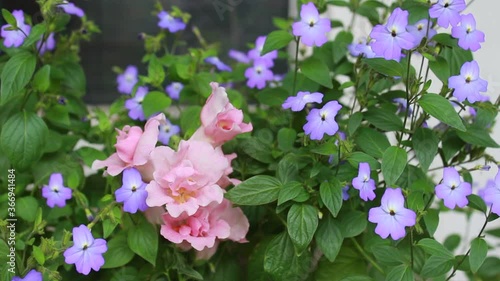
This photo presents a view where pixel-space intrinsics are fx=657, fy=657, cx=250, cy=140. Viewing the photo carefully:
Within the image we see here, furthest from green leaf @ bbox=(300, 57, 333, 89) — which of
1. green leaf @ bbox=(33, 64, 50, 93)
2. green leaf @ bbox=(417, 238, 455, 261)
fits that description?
green leaf @ bbox=(33, 64, 50, 93)

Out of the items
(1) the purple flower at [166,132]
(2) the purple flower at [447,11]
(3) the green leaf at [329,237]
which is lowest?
(1) the purple flower at [166,132]

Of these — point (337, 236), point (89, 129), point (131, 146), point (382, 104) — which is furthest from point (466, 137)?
point (89, 129)

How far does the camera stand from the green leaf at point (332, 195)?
0.83m

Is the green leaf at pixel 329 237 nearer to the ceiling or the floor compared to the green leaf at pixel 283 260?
nearer to the ceiling

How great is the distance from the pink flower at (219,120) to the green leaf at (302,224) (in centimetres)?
14

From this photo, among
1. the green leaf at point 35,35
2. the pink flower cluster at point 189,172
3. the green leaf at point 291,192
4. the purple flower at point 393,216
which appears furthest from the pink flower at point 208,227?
the green leaf at point 35,35

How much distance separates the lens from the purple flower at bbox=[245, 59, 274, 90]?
1117 mm

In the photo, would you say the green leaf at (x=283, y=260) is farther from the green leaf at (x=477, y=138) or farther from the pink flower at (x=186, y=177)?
the green leaf at (x=477, y=138)

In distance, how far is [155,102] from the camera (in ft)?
3.42

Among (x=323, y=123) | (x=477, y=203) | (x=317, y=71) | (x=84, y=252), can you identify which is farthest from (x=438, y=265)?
(x=84, y=252)

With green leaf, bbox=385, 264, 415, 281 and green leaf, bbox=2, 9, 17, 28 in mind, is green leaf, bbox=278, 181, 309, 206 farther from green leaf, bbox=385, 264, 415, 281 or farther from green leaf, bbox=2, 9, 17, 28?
green leaf, bbox=2, 9, 17, 28

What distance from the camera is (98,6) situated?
5.28 ft

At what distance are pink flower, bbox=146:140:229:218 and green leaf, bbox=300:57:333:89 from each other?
7.9 inches

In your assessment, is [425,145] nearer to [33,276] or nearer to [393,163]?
[393,163]
